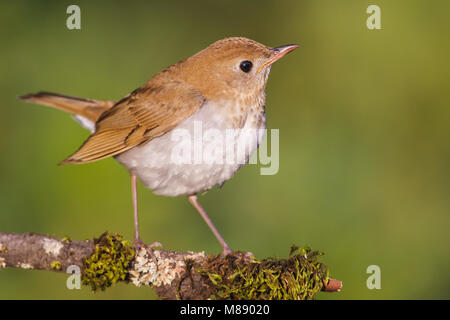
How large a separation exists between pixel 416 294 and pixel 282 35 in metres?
3.02

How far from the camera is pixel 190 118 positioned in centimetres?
380

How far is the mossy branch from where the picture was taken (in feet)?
10.4

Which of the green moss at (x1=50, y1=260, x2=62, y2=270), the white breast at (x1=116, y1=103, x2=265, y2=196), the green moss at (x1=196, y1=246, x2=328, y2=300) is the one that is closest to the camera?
the green moss at (x1=50, y1=260, x2=62, y2=270)

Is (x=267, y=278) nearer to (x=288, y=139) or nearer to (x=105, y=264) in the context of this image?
(x=105, y=264)

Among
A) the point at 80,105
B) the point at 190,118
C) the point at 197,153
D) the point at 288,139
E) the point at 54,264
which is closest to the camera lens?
the point at 54,264

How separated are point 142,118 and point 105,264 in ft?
4.16

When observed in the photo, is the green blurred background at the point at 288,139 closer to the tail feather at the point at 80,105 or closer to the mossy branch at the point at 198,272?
the tail feather at the point at 80,105

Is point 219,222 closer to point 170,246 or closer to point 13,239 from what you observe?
point 170,246

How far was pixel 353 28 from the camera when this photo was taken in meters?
6.18

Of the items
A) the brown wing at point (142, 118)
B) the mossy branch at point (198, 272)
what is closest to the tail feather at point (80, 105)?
the brown wing at point (142, 118)

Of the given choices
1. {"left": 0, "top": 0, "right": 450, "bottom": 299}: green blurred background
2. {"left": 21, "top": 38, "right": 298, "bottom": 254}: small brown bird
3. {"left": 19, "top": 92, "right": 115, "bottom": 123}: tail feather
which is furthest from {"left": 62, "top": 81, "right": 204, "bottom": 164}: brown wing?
{"left": 0, "top": 0, "right": 450, "bottom": 299}: green blurred background

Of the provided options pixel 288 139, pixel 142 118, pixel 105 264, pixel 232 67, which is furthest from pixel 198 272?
pixel 288 139

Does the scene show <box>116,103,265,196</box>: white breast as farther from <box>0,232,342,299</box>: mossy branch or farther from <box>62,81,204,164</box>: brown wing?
<box>0,232,342,299</box>: mossy branch

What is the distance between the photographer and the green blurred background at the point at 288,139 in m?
5.08
